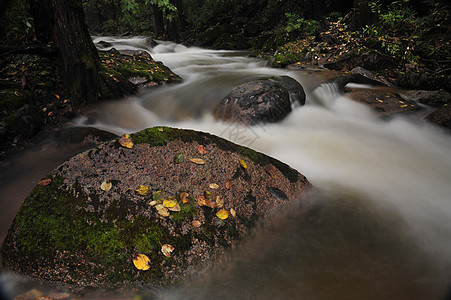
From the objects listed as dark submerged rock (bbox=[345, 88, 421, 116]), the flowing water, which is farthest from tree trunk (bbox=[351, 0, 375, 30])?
the flowing water

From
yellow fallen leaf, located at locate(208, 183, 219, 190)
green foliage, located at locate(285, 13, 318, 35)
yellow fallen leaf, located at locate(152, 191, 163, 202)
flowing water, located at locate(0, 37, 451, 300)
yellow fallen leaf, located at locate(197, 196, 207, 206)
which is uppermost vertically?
green foliage, located at locate(285, 13, 318, 35)

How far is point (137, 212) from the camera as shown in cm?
211

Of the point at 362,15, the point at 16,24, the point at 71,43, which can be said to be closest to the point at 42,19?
the point at 71,43

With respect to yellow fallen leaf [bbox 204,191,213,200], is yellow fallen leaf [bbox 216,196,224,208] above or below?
below

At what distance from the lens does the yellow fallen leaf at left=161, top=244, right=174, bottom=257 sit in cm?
200

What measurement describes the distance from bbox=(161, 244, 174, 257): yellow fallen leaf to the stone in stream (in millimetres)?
3796

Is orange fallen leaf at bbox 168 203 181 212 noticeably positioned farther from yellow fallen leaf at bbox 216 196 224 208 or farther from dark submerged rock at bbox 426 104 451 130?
dark submerged rock at bbox 426 104 451 130

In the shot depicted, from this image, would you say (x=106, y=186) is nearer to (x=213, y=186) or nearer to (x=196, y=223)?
(x=196, y=223)

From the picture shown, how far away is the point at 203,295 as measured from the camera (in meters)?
1.97

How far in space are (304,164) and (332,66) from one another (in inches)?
270

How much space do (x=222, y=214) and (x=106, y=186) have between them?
3.53ft

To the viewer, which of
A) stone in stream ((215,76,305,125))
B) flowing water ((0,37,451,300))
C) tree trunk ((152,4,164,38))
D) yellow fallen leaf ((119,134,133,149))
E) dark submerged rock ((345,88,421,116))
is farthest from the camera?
tree trunk ((152,4,164,38))

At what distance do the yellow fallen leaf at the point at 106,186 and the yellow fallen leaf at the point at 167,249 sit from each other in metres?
0.71

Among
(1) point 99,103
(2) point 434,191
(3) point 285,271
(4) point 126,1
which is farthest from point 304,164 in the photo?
(4) point 126,1
